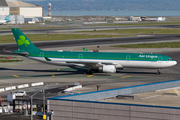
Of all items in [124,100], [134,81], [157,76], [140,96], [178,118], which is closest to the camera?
[178,118]

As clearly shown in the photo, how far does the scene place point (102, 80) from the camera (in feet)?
229

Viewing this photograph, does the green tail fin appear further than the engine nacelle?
Yes

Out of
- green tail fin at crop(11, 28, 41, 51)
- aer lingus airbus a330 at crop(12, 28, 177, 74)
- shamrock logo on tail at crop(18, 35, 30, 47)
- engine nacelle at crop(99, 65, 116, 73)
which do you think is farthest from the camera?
shamrock logo on tail at crop(18, 35, 30, 47)

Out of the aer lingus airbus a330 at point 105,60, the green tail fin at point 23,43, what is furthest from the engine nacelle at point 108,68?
the green tail fin at point 23,43

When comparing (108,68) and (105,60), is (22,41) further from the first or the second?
(108,68)

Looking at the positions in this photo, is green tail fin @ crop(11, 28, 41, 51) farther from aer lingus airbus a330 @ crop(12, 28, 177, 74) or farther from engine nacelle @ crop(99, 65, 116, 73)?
engine nacelle @ crop(99, 65, 116, 73)

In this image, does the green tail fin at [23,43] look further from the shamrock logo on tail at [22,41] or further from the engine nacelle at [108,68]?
the engine nacelle at [108,68]

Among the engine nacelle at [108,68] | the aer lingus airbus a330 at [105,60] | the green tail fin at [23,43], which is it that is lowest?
the engine nacelle at [108,68]

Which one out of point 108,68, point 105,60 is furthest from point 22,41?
point 108,68

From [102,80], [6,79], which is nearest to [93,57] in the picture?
[102,80]

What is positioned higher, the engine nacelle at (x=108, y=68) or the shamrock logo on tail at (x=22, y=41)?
the shamrock logo on tail at (x=22, y=41)

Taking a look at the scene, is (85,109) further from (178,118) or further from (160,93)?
(160,93)

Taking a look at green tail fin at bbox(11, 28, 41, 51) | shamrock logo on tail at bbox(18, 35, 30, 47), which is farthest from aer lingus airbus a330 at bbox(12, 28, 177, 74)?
shamrock logo on tail at bbox(18, 35, 30, 47)

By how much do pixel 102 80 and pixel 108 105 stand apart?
38.2 m
